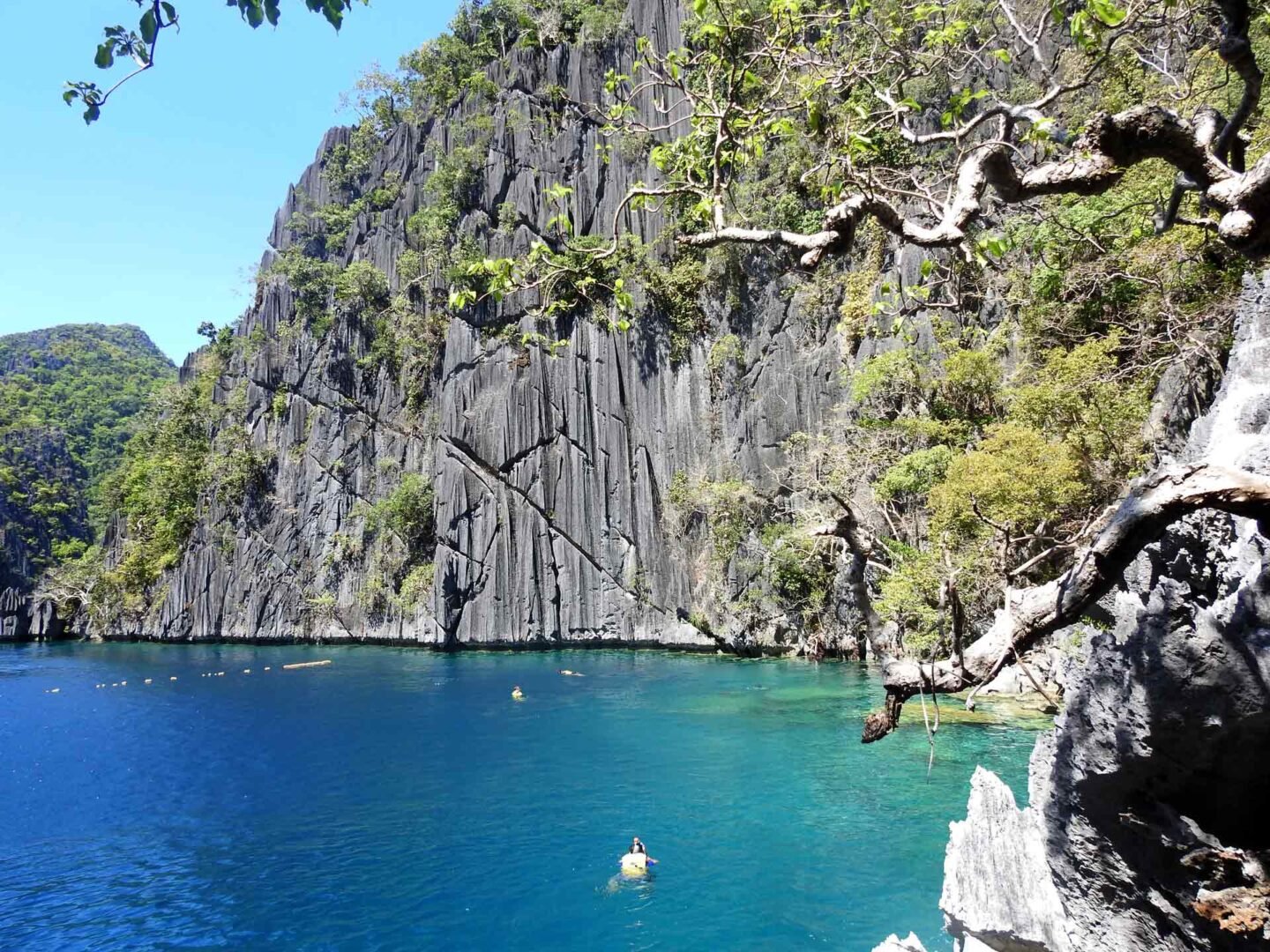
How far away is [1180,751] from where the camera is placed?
4020 millimetres

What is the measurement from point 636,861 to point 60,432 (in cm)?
8046

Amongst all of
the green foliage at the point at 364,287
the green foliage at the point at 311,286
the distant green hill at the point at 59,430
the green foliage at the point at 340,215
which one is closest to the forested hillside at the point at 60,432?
the distant green hill at the point at 59,430

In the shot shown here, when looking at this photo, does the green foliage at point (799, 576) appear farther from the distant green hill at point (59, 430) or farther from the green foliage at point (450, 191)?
the distant green hill at point (59, 430)

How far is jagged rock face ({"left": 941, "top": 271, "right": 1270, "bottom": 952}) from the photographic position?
12.5 ft

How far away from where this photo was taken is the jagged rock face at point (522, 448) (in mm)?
34844

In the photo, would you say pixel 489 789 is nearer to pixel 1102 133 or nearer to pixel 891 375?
pixel 1102 133

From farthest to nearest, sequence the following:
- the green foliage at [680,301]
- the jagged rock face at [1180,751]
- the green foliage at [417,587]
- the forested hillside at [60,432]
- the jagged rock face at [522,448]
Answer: the forested hillside at [60,432] → the green foliage at [417,587] → the green foliage at [680,301] → the jagged rock face at [522,448] → the jagged rock face at [1180,751]

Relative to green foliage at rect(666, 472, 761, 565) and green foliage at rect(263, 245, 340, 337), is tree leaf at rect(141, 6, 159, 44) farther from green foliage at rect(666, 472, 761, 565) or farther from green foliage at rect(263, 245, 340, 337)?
green foliage at rect(263, 245, 340, 337)

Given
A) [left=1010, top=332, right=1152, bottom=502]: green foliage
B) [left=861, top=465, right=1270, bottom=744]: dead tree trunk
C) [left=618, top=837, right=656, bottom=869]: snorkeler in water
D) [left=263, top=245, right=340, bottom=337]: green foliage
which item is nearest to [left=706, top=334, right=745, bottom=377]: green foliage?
[left=1010, top=332, right=1152, bottom=502]: green foliage

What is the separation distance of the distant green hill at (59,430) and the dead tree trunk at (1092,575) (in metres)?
69.7

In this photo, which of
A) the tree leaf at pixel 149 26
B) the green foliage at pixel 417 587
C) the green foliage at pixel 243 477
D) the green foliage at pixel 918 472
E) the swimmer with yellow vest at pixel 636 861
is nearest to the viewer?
the tree leaf at pixel 149 26

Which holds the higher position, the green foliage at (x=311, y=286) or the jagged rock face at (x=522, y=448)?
the green foliage at (x=311, y=286)

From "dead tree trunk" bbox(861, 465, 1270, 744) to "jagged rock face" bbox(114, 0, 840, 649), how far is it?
28.4m

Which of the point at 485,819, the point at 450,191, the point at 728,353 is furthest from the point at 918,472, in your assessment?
the point at 450,191
